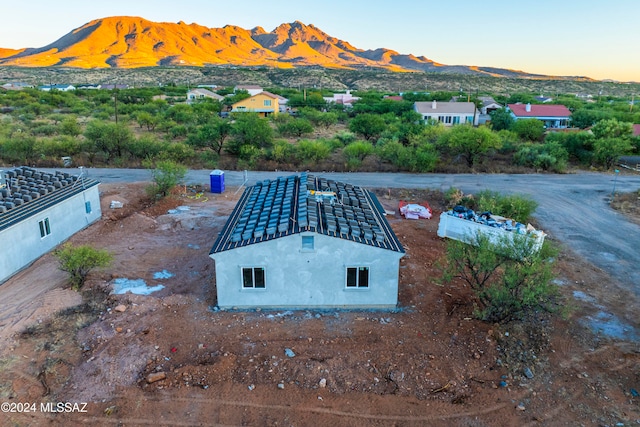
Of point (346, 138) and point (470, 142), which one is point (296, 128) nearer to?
point (346, 138)

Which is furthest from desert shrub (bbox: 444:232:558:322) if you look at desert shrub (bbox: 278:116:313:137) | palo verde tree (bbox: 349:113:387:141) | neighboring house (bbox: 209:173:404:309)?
desert shrub (bbox: 278:116:313:137)

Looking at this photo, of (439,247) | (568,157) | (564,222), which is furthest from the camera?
(568,157)

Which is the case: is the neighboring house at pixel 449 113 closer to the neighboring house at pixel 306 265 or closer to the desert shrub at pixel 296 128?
the desert shrub at pixel 296 128

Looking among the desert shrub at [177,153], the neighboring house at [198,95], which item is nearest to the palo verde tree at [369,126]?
the desert shrub at [177,153]

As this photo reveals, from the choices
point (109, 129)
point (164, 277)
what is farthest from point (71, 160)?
point (164, 277)

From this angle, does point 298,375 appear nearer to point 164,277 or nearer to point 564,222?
point 164,277

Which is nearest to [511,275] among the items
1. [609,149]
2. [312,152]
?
[312,152]
